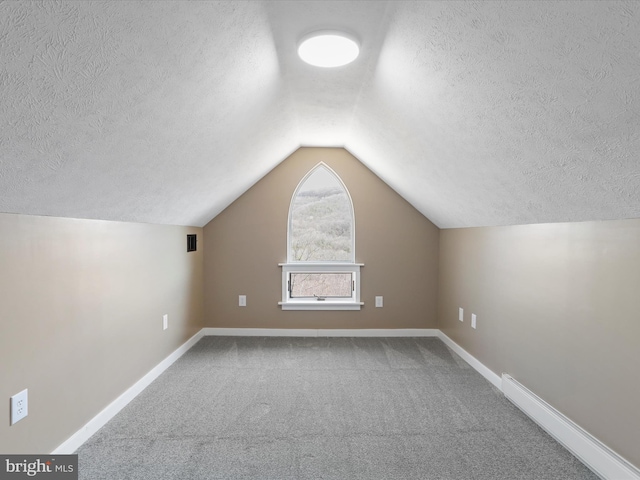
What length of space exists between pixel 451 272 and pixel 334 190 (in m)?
1.49

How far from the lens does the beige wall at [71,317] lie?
1.55 meters

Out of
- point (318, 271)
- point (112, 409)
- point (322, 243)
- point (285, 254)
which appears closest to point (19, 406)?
point (112, 409)

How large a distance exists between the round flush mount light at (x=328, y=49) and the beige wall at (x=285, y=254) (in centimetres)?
213

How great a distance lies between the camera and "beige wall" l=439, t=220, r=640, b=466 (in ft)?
5.38

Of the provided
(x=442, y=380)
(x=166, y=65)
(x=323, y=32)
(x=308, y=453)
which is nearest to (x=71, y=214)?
(x=166, y=65)

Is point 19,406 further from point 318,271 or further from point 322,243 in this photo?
point 322,243

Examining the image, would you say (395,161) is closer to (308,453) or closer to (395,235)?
(395,235)

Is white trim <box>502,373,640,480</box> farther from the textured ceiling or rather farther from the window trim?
the window trim

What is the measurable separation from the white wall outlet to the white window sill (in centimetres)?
258

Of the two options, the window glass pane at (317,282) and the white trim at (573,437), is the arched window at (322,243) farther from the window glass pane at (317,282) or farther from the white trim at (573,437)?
the white trim at (573,437)

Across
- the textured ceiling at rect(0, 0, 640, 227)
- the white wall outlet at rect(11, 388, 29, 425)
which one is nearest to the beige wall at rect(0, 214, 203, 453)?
the white wall outlet at rect(11, 388, 29, 425)

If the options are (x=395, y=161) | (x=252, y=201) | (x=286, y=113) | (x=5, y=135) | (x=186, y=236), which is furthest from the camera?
(x=252, y=201)

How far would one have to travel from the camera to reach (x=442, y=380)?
284cm

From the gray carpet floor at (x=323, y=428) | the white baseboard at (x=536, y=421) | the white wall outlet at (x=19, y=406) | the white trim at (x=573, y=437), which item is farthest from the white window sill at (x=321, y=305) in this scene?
the white wall outlet at (x=19, y=406)
